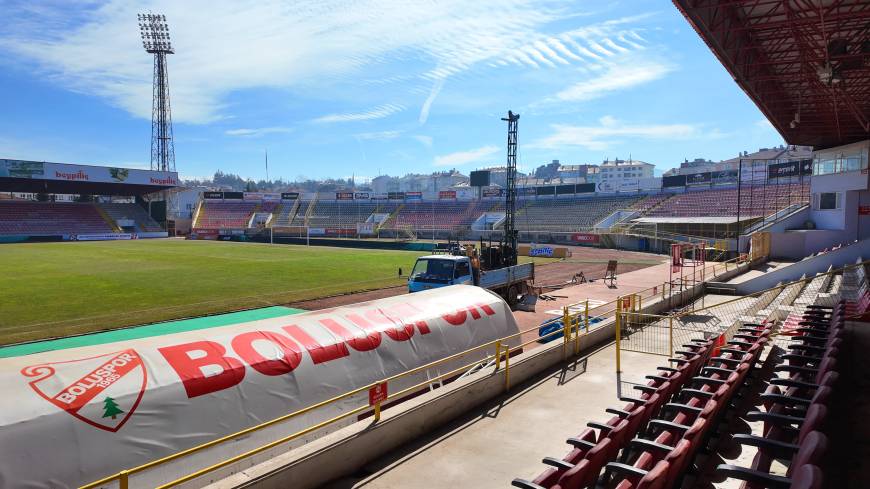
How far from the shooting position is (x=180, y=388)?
6.25 metres

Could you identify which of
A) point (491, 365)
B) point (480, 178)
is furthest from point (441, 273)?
point (480, 178)

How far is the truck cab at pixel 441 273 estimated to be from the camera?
2105 centimetres

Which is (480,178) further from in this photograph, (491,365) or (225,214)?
(491,365)

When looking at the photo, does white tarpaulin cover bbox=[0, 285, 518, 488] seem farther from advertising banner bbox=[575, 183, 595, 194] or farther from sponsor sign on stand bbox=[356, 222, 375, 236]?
advertising banner bbox=[575, 183, 595, 194]

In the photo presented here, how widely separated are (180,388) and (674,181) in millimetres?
90950

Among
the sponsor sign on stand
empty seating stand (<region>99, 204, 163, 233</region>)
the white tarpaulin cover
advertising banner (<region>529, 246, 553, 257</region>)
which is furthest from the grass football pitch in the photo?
empty seating stand (<region>99, 204, 163, 233</region>)

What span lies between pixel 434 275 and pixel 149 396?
52.5 ft

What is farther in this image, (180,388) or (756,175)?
(756,175)

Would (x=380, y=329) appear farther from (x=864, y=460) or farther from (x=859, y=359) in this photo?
(x=859, y=359)

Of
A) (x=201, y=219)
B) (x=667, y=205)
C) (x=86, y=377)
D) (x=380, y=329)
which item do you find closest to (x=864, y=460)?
(x=380, y=329)

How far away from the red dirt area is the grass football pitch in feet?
4.83

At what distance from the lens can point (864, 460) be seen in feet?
16.7

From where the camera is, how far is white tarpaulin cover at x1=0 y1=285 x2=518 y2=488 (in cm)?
516

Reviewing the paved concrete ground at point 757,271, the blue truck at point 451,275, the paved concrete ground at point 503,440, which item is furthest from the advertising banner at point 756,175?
the paved concrete ground at point 503,440
